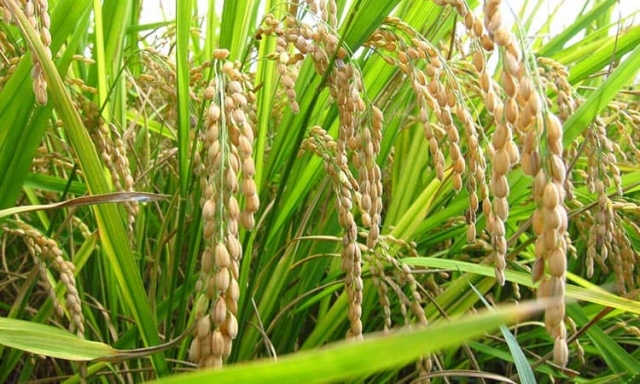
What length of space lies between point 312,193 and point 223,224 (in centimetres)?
96

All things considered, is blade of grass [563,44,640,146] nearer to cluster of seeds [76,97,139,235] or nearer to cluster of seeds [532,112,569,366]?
cluster of seeds [532,112,569,366]

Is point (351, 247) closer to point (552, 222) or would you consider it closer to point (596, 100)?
point (552, 222)

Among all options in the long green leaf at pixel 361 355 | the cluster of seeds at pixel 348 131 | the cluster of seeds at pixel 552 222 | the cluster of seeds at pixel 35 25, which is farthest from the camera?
the cluster of seeds at pixel 348 131

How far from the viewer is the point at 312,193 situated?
159cm

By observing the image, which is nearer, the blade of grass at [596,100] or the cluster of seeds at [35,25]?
the cluster of seeds at [35,25]

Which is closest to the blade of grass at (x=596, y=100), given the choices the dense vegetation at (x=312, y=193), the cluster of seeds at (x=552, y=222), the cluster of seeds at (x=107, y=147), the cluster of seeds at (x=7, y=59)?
the dense vegetation at (x=312, y=193)

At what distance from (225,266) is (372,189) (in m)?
0.34

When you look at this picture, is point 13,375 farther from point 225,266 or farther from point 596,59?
point 596,59

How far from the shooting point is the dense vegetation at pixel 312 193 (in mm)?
575

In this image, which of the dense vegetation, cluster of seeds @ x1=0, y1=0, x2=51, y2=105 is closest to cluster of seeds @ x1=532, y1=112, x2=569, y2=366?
the dense vegetation

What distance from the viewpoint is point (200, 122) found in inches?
38.8

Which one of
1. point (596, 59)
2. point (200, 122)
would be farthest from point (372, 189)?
point (596, 59)

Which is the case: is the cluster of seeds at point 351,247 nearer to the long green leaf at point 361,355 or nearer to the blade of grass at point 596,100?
the blade of grass at point 596,100

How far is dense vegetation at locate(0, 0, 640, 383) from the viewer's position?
0.57 meters
